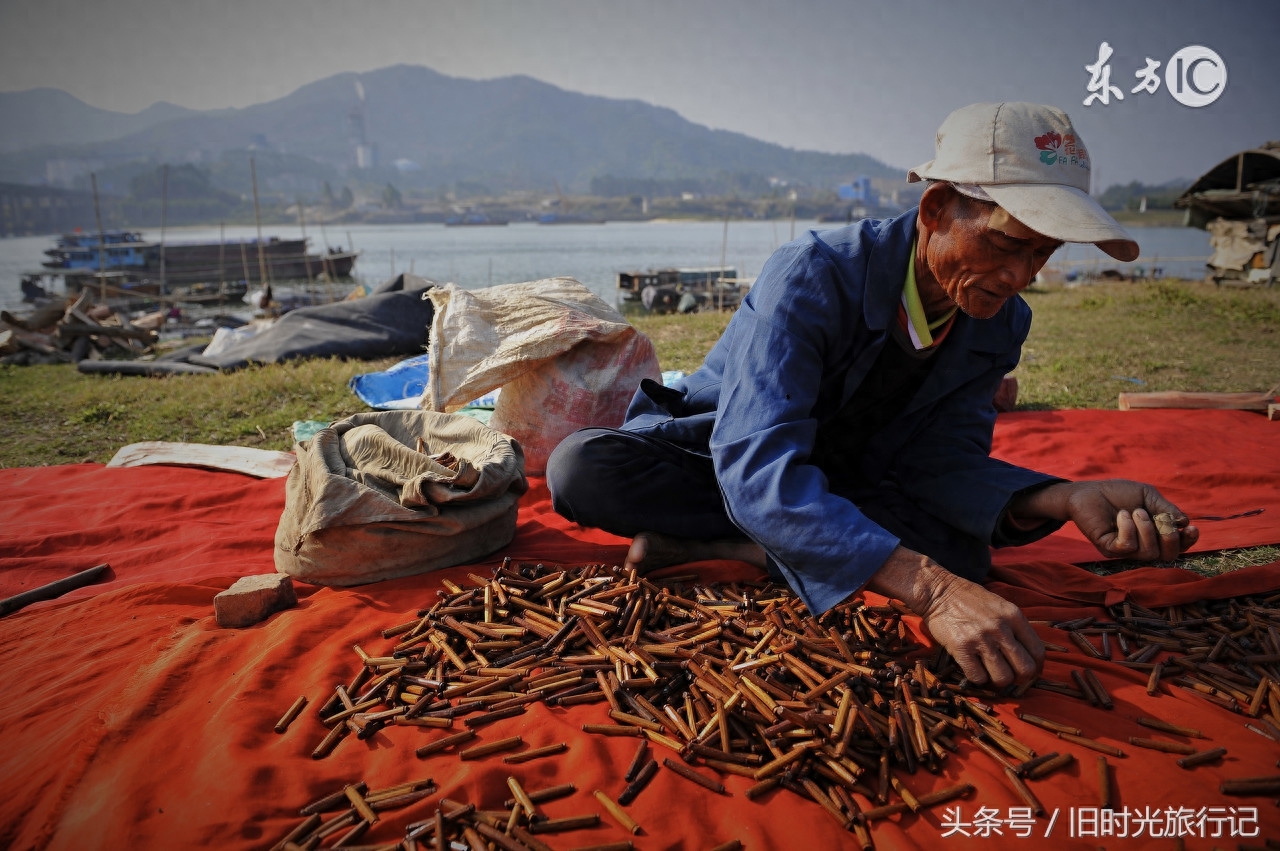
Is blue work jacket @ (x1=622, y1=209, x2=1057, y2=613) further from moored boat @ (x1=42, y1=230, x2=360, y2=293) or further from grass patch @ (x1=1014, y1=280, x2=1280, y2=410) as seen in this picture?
moored boat @ (x1=42, y1=230, x2=360, y2=293)

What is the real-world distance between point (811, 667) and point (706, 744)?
0.52 m

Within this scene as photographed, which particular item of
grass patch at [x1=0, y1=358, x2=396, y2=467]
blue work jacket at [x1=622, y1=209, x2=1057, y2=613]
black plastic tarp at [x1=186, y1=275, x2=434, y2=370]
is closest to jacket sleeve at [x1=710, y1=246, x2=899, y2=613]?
blue work jacket at [x1=622, y1=209, x2=1057, y2=613]

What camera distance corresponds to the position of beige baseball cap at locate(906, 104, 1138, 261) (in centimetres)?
205

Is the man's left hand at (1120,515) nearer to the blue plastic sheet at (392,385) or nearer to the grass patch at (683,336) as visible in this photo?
the grass patch at (683,336)

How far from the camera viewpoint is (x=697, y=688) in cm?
241

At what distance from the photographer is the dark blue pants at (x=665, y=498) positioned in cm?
317

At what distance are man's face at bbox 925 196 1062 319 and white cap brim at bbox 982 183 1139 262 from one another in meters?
0.07

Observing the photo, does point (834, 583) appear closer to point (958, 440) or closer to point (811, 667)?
point (811, 667)

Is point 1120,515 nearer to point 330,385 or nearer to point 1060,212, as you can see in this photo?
point 1060,212

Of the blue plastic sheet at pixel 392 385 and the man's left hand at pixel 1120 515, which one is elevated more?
the man's left hand at pixel 1120 515

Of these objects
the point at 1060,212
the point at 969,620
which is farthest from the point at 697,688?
the point at 1060,212

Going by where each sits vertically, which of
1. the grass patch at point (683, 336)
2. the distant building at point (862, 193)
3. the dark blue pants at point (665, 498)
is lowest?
the grass patch at point (683, 336)

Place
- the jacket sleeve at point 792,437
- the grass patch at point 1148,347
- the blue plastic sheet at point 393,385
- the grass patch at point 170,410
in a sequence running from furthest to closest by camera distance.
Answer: the grass patch at point 1148,347, the blue plastic sheet at point 393,385, the grass patch at point 170,410, the jacket sleeve at point 792,437

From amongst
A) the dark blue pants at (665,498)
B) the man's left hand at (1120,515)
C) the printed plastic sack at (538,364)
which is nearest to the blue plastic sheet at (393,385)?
the printed plastic sack at (538,364)
